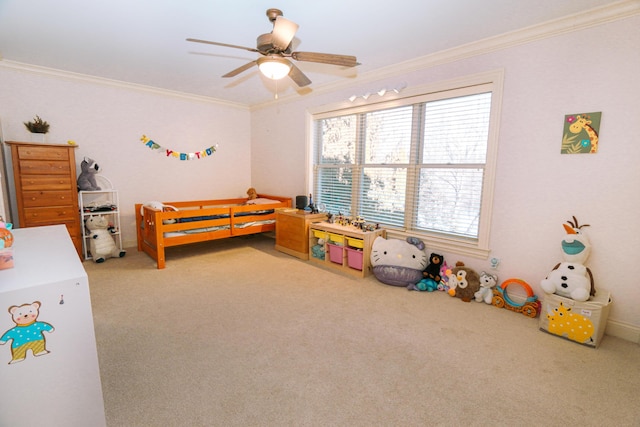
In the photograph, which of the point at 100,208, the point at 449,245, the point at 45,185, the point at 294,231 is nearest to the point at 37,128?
the point at 45,185

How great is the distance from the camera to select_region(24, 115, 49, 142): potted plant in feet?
11.1

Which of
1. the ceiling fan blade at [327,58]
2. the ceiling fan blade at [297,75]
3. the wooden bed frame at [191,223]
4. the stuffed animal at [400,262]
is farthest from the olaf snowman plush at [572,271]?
the wooden bed frame at [191,223]

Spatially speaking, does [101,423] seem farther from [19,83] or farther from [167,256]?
[19,83]

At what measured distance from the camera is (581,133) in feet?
7.42

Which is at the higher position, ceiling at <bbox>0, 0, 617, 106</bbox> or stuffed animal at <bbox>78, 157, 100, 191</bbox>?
ceiling at <bbox>0, 0, 617, 106</bbox>

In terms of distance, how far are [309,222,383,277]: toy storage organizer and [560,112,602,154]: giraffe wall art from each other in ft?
6.24

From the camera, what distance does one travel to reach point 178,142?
15.3 ft

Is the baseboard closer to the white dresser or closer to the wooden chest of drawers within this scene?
the white dresser

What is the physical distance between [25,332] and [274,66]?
76.8 inches

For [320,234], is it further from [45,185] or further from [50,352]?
[45,185]

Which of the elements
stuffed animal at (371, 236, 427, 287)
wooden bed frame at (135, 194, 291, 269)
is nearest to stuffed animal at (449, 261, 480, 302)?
stuffed animal at (371, 236, 427, 287)

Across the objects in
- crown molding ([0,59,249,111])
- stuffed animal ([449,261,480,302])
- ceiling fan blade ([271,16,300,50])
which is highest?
crown molding ([0,59,249,111])

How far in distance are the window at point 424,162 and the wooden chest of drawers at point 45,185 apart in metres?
3.30

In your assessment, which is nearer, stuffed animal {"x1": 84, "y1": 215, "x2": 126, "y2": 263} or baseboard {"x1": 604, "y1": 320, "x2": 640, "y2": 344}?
baseboard {"x1": 604, "y1": 320, "x2": 640, "y2": 344}
